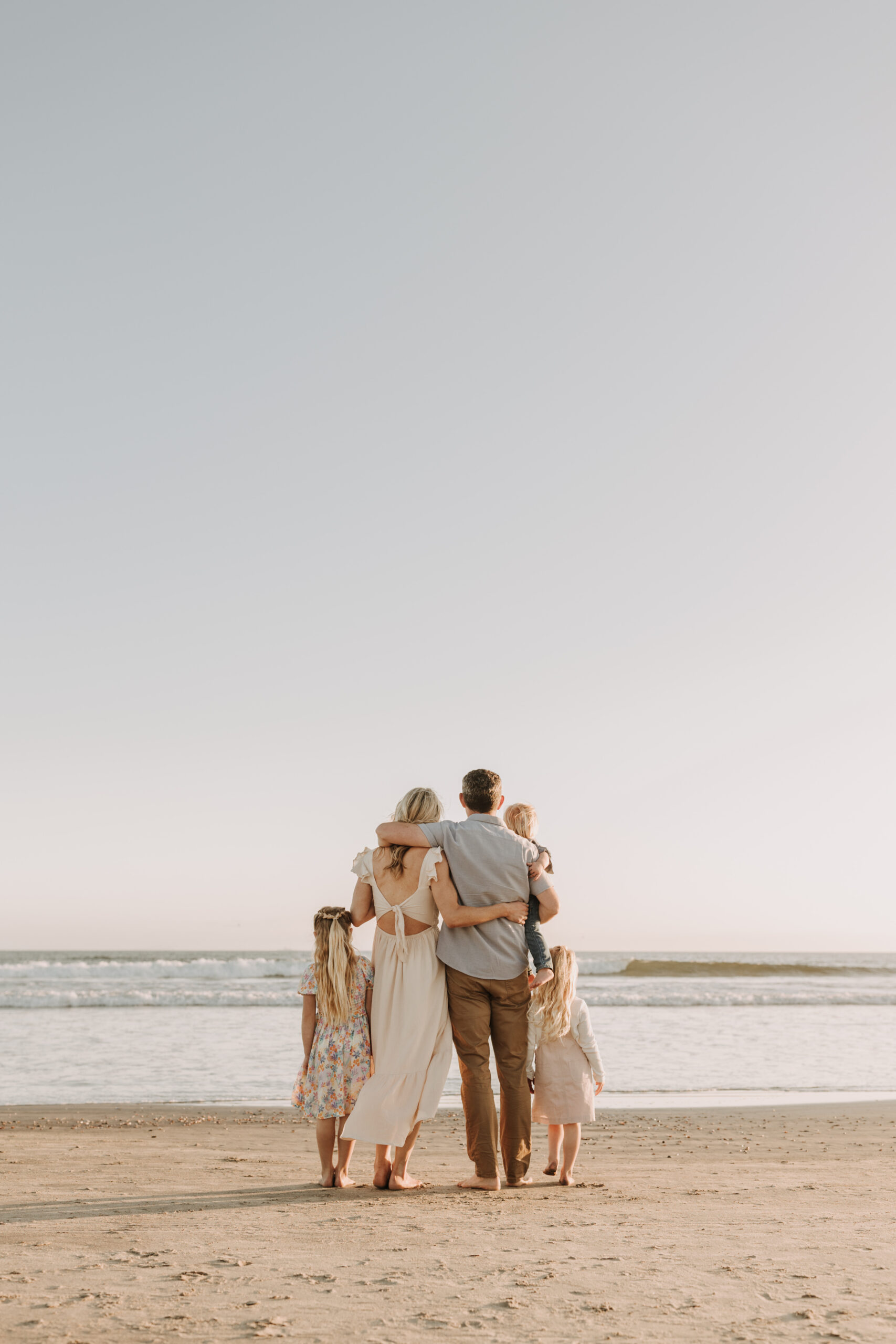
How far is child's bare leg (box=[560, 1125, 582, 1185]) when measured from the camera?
219 inches

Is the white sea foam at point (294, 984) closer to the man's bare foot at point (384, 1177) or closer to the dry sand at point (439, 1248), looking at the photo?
the dry sand at point (439, 1248)

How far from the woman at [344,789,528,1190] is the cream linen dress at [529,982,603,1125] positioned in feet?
2.03

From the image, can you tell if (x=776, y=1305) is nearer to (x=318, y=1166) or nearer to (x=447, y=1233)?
(x=447, y=1233)

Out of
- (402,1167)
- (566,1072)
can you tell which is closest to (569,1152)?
A: (566,1072)

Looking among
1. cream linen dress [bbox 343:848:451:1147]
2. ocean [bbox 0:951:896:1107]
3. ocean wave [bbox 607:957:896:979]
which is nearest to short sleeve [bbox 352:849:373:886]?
cream linen dress [bbox 343:848:451:1147]

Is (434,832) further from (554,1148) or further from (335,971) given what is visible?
(554,1148)

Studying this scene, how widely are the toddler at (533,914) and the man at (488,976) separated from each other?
4 cm

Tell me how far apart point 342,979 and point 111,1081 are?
6.51 meters

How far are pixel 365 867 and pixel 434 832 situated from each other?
1.34 ft

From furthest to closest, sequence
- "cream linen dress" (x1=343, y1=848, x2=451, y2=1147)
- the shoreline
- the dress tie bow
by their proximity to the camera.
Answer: the shoreline
the dress tie bow
"cream linen dress" (x1=343, y1=848, x2=451, y2=1147)

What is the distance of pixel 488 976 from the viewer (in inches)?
208

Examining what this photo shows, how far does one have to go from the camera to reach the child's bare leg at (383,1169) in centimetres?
524

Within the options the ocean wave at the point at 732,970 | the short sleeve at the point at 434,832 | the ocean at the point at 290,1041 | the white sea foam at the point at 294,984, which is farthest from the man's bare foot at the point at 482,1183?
the ocean wave at the point at 732,970

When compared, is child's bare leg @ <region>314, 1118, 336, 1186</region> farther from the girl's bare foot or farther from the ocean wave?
the ocean wave
